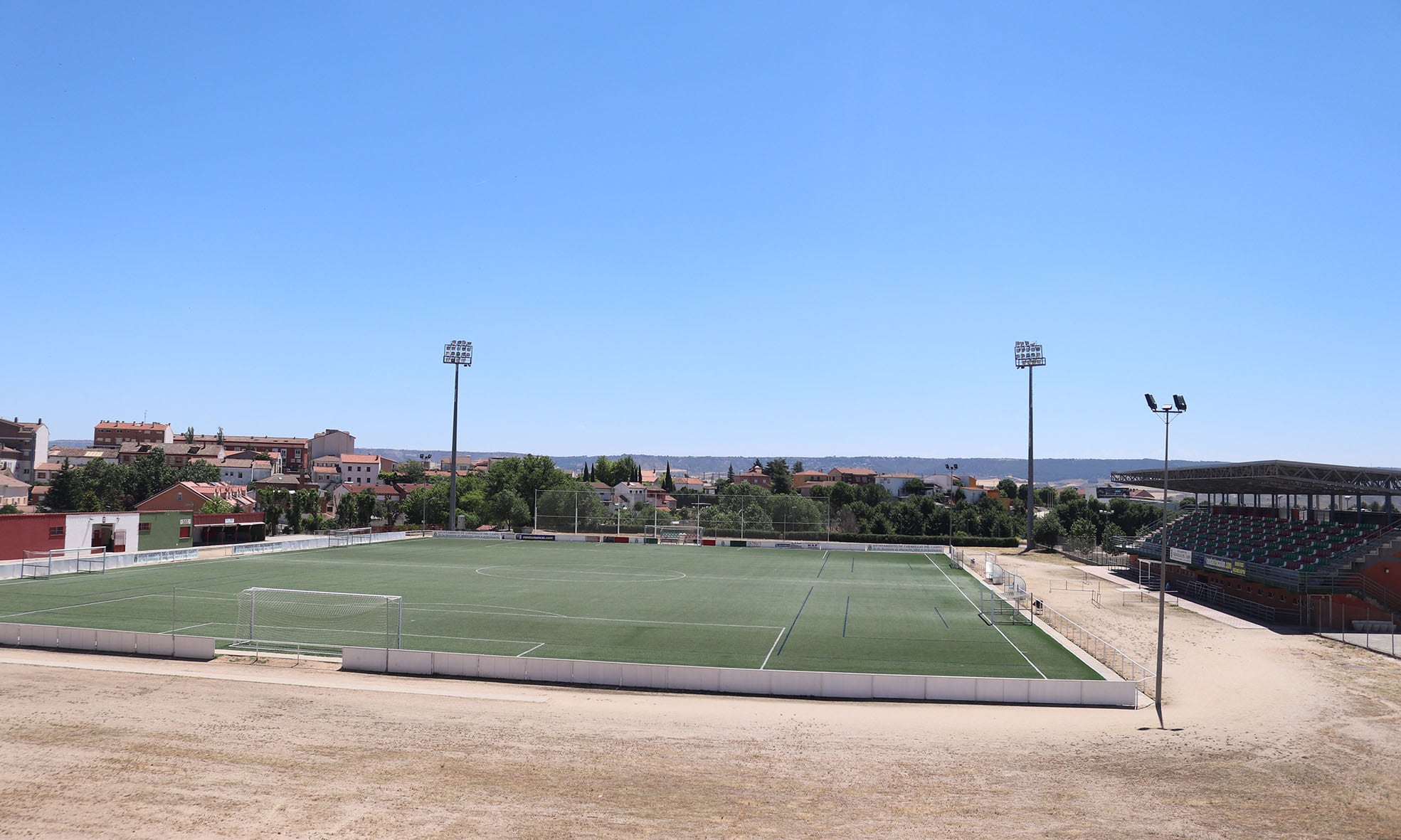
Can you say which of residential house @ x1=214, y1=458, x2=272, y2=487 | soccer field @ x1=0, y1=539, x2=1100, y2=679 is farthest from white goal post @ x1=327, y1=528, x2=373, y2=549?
residential house @ x1=214, y1=458, x2=272, y2=487

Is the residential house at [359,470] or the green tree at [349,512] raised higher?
the residential house at [359,470]

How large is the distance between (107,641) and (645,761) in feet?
68.9

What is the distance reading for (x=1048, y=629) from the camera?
35.4 metres

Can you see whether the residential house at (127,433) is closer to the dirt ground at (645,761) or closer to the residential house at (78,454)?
the residential house at (78,454)

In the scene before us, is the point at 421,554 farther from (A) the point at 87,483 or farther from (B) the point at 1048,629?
(A) the point at 87,483

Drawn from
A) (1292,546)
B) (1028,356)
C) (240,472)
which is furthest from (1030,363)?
(240,472)

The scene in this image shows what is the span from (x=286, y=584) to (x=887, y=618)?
101ft

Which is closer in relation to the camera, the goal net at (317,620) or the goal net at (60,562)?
the goal net at (317,620)

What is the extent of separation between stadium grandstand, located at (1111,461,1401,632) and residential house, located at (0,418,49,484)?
170 metres

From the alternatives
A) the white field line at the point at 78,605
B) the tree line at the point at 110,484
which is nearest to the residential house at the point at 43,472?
the tree line at the point at 110,484

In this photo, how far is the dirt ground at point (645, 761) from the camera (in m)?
15.6

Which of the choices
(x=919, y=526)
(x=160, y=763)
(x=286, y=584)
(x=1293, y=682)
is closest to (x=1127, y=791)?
(x=1293, y=682)

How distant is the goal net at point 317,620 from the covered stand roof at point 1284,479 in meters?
35.2

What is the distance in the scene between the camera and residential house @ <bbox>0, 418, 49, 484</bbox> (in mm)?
144875
